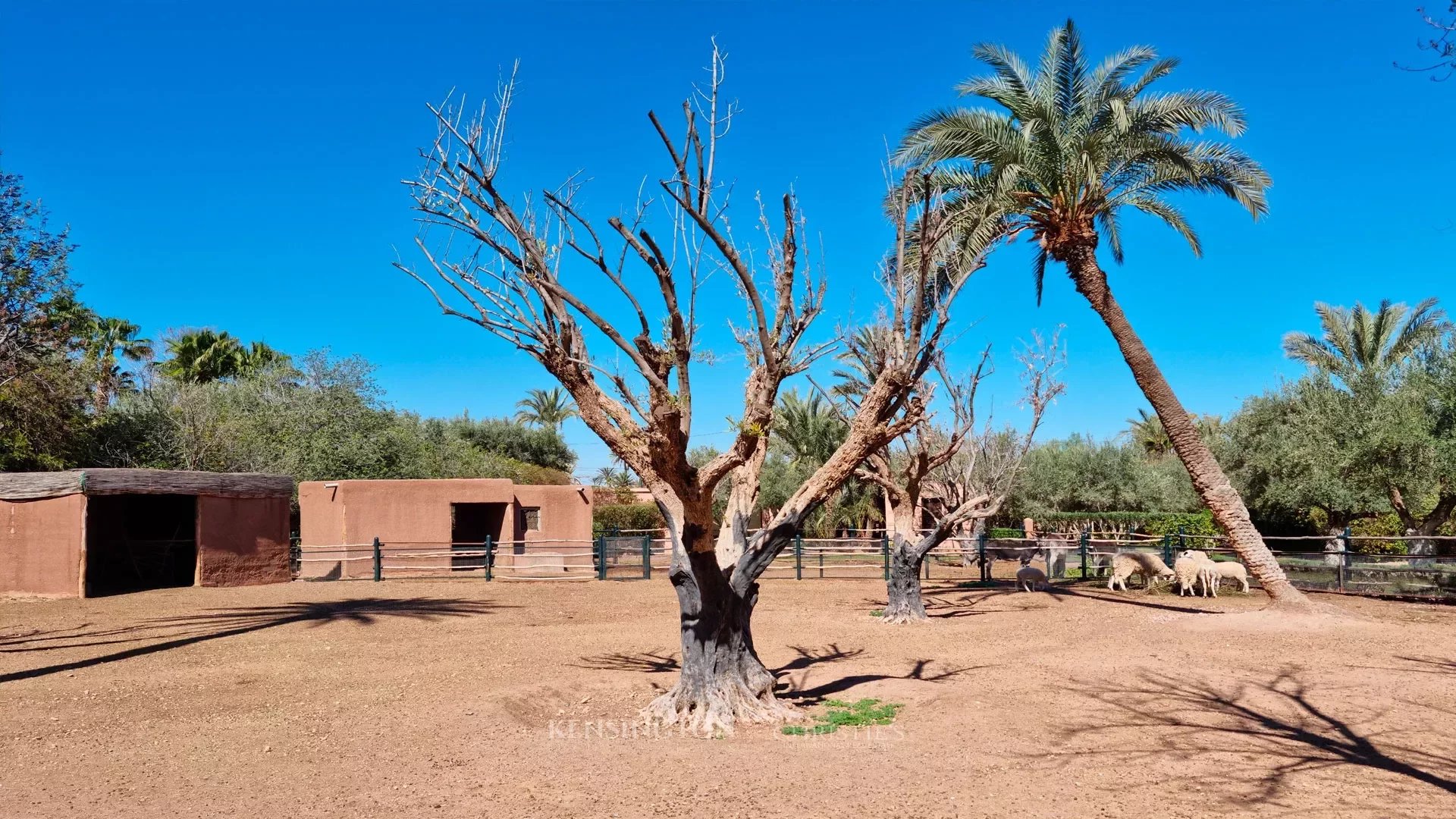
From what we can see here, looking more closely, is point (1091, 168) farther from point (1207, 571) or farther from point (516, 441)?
point (516, 441)

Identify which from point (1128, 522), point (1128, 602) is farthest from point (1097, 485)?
point (1128, 602)

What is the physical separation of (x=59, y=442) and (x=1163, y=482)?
36795 millimetres

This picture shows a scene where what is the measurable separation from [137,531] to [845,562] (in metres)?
18.5

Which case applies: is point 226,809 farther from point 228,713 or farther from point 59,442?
point 59,442

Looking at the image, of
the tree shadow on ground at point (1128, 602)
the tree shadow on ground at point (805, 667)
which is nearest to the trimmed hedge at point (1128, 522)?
the tree shadow on ground at point (1128, 602)

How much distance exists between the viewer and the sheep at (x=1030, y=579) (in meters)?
20.1

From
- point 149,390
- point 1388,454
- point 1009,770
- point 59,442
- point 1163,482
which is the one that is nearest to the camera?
point 1009,770

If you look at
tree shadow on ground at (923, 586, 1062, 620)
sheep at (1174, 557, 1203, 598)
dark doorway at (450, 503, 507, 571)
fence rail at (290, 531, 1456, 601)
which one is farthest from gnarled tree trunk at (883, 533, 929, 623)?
dark doorway at (450, 503, 507, 571)

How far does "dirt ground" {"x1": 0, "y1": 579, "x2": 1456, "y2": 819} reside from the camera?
588 cm

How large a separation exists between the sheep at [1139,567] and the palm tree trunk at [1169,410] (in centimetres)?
391

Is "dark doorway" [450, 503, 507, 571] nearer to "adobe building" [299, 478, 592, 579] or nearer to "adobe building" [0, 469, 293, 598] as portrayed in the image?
"adobe building" [299, 478, 592, 579]

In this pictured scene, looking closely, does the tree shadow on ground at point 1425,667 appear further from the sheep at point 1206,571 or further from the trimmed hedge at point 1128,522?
the trimmed hedge at point 1128,522

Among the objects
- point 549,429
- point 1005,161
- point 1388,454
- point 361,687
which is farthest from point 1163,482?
point 361,687

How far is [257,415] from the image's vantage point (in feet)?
97.1
